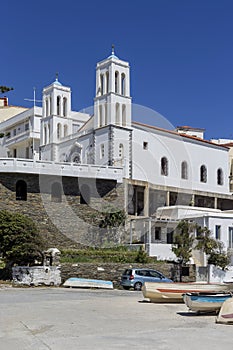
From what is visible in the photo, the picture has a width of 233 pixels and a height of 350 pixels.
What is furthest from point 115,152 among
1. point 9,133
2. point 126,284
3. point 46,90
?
point 9,133

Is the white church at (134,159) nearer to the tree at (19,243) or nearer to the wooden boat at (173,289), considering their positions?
the tree at (19,243)

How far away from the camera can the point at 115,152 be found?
49.4 metres

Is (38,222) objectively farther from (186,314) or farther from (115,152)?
(186,314)

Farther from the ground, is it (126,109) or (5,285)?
(126,109)

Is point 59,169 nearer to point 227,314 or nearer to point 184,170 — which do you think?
point 184,170

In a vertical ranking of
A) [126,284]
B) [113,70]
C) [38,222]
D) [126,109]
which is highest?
[113,70]

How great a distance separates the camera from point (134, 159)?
49.9 m

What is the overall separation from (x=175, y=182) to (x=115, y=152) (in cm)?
793

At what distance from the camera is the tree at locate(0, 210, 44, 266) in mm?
33544

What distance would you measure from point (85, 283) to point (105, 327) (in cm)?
1666

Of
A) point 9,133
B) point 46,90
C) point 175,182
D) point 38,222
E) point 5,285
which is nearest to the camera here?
point 5,285

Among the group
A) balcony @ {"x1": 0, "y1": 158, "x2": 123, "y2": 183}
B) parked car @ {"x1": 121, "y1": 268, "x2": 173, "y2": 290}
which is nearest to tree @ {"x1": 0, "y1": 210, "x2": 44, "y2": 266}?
parked car @ {"x1": 121, "y1": 268, "x2": 173, "y2": 290}

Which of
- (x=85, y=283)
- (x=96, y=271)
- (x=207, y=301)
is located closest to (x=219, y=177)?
(x=96, y=271)

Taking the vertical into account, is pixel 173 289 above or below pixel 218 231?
below
